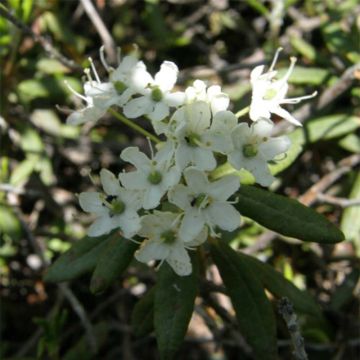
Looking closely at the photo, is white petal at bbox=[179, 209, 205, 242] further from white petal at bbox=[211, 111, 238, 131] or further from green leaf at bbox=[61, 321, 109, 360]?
green leaf at bbox=[61, 321, 109, 360]

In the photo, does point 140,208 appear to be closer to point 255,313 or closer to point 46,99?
point 255,313

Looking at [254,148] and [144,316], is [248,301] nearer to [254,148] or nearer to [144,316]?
[144,316]

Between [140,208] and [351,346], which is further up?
[140,208]

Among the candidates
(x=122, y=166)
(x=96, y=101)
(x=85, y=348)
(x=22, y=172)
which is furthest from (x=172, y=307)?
(x=122, y=166)

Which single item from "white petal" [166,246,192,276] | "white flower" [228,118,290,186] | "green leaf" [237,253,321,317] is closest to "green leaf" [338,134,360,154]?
"green leaf" [237,253,321,317]

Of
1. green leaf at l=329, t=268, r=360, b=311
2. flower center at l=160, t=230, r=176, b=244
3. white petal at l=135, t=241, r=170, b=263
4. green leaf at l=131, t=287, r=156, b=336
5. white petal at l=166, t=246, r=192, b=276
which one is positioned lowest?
green leaf at l=329, t=268, r=360, b=311

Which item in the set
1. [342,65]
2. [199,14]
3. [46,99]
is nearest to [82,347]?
[46,99]
